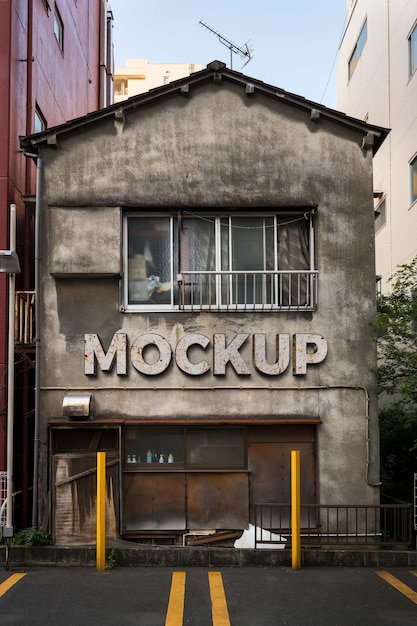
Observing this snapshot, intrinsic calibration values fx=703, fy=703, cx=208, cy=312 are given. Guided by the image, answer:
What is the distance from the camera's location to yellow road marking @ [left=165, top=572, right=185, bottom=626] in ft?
29.0

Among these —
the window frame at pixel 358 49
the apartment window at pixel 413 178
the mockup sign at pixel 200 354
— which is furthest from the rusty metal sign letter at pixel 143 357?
the window frame at pixel 358 49

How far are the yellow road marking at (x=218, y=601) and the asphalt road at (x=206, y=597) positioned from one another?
1cm

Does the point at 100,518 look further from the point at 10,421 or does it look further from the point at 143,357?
the point at 143,357

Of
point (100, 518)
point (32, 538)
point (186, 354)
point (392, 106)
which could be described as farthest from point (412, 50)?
point (32, 538)

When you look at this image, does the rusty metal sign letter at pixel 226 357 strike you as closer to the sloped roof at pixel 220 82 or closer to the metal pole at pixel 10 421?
the metal pole at pixel 10 421

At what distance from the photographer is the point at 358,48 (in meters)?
30.1

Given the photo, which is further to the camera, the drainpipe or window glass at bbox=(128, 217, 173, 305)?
window glass at bbox=(128, 217, 173, 305)

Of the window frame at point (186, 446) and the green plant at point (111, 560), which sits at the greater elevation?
the window frame at point (186, 446)

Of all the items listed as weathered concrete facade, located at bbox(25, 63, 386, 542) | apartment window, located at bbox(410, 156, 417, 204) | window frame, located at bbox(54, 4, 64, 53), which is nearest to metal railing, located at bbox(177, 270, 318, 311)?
weathered concrete facade, located at bbox(25, 63, 386, 542)

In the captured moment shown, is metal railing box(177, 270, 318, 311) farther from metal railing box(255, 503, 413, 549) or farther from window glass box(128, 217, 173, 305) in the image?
metal railing box(255, 503, 413, 549)

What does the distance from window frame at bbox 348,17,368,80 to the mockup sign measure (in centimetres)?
1966

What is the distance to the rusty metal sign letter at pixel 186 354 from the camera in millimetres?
13008

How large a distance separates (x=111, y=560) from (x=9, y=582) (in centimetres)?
170

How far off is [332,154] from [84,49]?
504 inches
